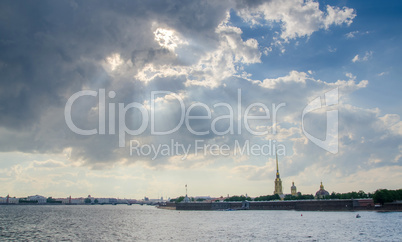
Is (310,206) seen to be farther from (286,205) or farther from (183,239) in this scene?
(183,239)

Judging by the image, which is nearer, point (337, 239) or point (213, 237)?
point (337, 239)

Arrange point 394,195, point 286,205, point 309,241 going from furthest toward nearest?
point 286,205 → point 394,195 → point 309,241

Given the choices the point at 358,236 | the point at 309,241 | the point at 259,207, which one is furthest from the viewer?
the point at 259,207

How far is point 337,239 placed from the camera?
48.2m

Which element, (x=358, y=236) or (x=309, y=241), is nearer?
(x=309, y=241)

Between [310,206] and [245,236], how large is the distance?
94.8 m

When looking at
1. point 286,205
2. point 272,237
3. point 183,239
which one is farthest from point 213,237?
point 286,205

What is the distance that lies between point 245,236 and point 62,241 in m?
26.5

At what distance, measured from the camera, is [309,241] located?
46594 mm

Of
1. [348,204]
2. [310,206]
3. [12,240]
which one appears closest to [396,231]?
[12,240]

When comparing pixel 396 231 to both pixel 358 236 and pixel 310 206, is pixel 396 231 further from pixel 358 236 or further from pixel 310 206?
pixel 310 206

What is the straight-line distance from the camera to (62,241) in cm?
4869

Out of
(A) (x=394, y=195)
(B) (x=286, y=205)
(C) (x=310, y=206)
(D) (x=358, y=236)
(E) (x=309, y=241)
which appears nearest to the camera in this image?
(E) (x=309, y=241)

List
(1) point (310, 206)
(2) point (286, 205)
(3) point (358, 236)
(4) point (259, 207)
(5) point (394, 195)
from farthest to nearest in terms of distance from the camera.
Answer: (4) point (259, 207) < (2) point (286, 205) < (1) point (310, 206) < (5) point (394, 195) < (3) point (358, 236)
